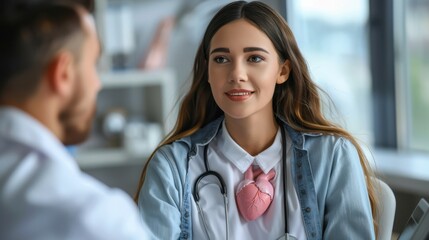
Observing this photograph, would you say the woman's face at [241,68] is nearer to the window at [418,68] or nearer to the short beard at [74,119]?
the short beard at [74,119]

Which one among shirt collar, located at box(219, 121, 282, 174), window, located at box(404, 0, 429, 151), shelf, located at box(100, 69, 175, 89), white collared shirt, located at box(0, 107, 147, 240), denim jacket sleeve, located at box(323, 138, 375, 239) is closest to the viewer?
white collared shirt, located at box(0, 107, 147, 240)

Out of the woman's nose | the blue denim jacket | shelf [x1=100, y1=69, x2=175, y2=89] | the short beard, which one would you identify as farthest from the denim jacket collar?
shelf [x1=100, y1=69, x2=175, y2=89]

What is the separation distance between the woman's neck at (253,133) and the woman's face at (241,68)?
0.25 ft

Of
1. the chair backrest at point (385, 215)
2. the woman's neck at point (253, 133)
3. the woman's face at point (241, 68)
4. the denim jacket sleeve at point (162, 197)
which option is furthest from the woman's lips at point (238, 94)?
the chair backrest at point (385, 215)

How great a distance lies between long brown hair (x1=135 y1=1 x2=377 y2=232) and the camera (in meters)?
1.73

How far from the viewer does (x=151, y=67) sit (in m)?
3.31

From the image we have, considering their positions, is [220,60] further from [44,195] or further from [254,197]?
[44,195]

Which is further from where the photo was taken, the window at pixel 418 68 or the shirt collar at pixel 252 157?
the window at pixel 418 68

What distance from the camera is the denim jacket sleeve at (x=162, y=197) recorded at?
166 cm

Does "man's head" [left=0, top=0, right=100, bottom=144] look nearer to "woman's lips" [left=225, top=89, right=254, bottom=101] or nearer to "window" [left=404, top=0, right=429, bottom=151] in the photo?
"woman's lips" [left=225, top=89, right=254, bottom=101]

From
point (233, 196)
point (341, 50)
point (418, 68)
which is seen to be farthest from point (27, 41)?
point (341, 50)

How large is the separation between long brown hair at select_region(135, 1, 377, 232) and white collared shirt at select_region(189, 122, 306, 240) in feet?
0.26

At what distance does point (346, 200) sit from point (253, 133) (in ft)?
0.98

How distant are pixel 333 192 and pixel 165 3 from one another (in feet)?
6.46
